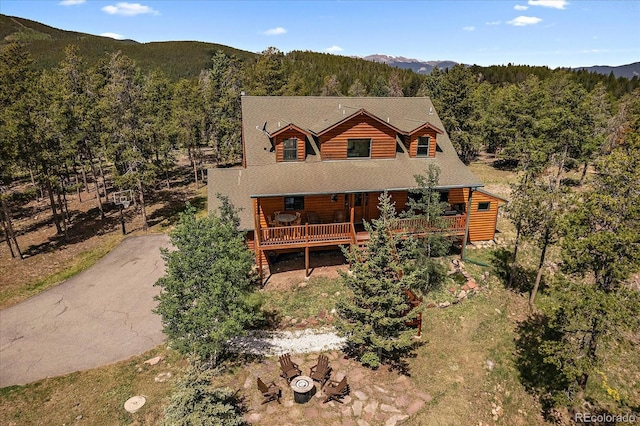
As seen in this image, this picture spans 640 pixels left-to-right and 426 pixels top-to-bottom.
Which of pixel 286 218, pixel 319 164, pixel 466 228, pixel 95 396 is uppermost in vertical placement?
pixel 319 164

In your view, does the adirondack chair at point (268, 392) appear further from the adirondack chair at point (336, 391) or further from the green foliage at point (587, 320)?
the green foliage at point (587, 320)

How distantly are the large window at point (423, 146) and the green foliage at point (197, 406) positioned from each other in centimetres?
1837

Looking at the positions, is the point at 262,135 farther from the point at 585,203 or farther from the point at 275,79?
the point at 275,79

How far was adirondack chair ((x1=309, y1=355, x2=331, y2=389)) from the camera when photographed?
42.6 feet

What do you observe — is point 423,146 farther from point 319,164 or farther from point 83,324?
point 83,324

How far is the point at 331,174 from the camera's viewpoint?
21.3m

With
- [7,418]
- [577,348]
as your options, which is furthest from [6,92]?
[577,348]

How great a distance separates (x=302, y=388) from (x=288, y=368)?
1281mm

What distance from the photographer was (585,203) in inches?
459

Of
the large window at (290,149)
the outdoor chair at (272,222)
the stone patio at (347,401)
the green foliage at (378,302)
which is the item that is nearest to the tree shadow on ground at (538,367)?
the stone patio at (347,401)

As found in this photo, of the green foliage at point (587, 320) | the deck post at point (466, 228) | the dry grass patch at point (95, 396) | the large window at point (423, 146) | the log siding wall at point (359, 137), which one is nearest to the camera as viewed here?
the green foliage at point (587, 320)

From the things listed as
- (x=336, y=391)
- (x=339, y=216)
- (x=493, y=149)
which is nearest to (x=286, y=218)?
(x=339, y=216)

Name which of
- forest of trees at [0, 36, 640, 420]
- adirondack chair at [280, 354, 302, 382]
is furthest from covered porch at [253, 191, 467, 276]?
adirondack chair at [280, 354, 302, 382]

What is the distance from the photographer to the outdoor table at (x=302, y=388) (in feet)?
40.3
